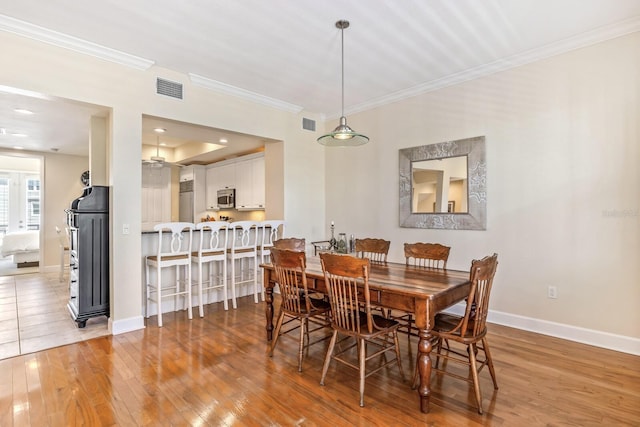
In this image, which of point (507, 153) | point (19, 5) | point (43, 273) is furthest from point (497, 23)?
point (43, 273)

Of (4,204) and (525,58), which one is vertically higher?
(525,58)

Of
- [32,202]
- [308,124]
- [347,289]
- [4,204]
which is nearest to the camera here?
[347,289]

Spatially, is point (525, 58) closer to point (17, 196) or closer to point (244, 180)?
point (244, 180)

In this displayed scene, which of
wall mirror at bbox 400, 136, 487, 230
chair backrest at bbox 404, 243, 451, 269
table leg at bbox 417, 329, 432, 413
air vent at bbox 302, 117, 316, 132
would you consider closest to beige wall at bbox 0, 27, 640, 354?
wall mirror at bbox 400, 136, 487, 230

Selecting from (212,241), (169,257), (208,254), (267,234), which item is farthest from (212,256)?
(267,234)

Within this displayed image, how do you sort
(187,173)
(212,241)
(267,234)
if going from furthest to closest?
(187,173) → (267,234) → (212,241)

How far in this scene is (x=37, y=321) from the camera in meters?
3.87

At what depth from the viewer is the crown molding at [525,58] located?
3.00 meters

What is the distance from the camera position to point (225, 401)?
223cm

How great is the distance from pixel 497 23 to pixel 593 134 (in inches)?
55.0

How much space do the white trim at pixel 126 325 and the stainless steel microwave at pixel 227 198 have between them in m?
3.76

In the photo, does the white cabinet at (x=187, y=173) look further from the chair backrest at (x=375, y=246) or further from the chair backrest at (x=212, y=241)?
the chair backrest at (x=375, y=246)

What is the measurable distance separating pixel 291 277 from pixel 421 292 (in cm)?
109

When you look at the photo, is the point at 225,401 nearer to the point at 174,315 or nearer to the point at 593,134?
the point at 174,315
